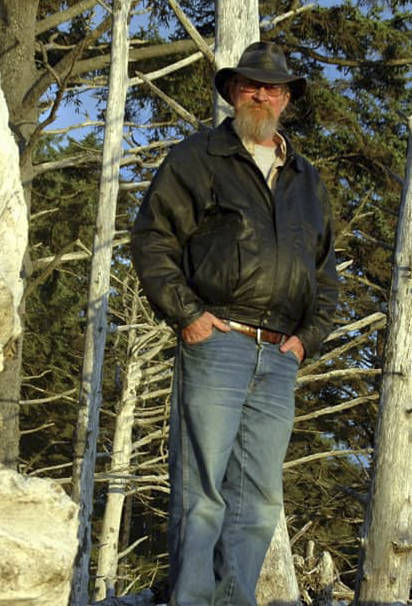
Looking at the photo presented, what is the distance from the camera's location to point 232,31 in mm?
6156

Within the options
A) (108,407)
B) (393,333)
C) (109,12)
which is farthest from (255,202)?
(108,407)

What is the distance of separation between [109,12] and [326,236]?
27.4ft

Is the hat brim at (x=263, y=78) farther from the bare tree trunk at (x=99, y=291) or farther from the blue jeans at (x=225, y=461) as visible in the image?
the bare tree trunk at (x=99, y=291)

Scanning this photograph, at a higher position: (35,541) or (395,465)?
(35,541)

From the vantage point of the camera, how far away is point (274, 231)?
3.59 m

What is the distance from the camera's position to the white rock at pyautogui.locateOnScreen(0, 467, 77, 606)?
9.77 feet

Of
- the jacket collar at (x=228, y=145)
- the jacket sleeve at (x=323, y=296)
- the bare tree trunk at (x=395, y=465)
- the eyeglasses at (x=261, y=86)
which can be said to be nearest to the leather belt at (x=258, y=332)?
the jacket sleeve at (x=323, y=296)

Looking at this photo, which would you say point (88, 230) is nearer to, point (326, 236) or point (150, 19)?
point (150, 19)

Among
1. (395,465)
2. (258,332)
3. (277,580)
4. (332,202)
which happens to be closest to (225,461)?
(258,332)

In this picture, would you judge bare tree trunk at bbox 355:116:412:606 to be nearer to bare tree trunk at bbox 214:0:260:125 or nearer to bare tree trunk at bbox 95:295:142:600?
bare tree trunk at bbox 214:0:260:125

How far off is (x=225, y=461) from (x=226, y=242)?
0.76 metres

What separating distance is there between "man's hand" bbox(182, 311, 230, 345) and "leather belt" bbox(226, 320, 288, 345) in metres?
0.06

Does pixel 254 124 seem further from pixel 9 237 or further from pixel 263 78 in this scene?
pixel 9 237

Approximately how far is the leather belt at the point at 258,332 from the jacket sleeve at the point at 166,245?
146 mm
